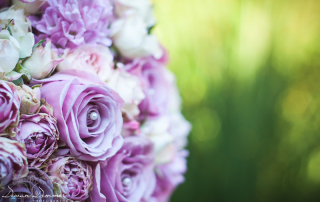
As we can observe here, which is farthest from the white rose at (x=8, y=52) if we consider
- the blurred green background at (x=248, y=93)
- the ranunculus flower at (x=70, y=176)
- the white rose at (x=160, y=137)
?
the blurred green background at (x=248, y=93)

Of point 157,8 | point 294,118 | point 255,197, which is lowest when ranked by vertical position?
point 255,197

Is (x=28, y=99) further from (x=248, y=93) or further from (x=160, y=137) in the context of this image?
(x=248, y=93)

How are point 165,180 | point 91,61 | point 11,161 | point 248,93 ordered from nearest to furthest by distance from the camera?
point 11,161 → point 91,61 → point 165,180 → point 248,93

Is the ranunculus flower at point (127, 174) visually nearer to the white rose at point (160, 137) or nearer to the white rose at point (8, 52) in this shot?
the white rose at point (160, 137)

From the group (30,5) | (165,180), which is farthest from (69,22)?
(165,180)

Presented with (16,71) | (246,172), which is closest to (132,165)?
(16,71)

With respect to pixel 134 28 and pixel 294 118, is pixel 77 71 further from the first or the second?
pixel 294 118
